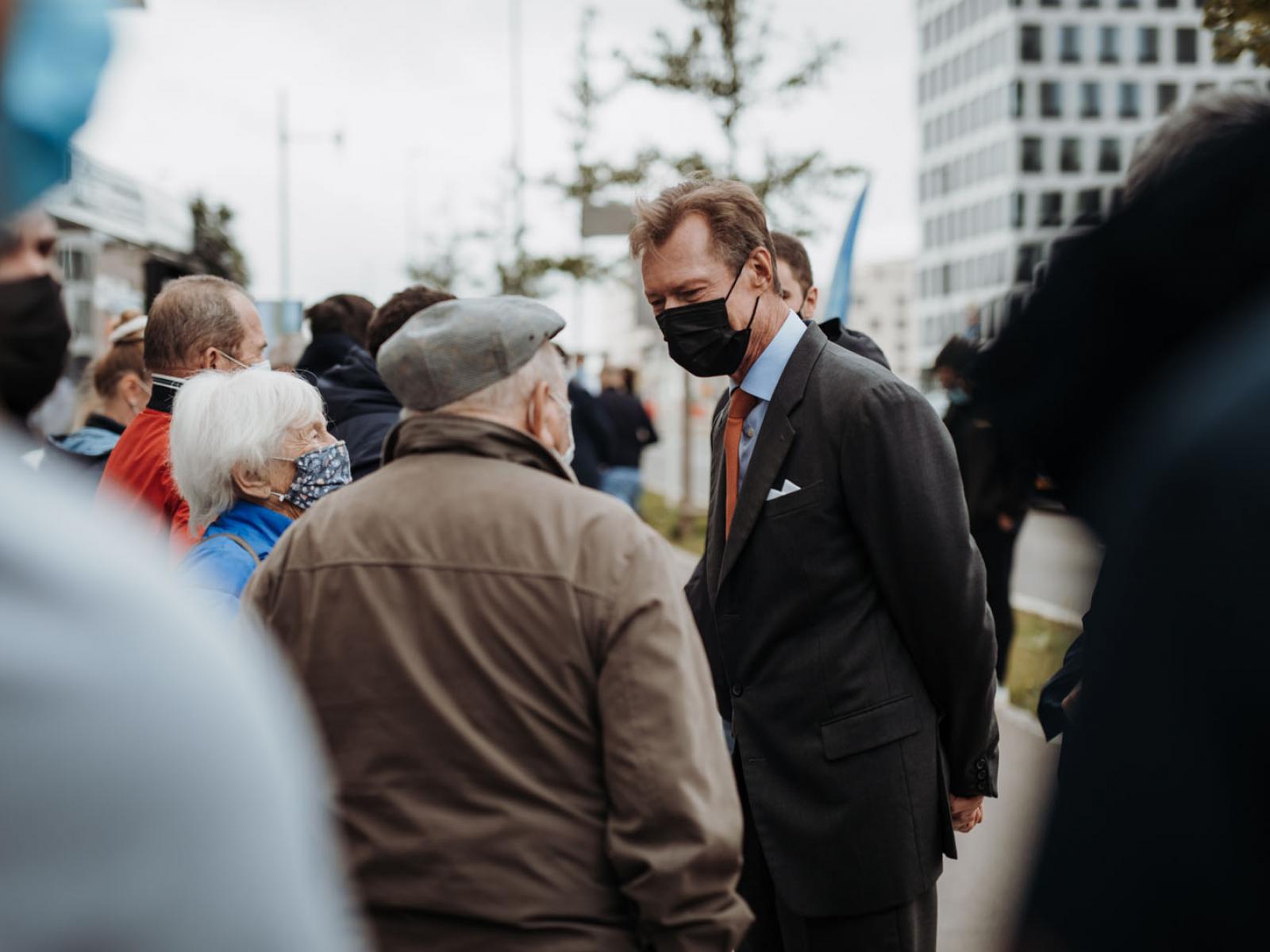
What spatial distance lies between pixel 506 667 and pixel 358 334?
170 inches

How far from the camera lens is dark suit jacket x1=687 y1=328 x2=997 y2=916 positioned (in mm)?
2986

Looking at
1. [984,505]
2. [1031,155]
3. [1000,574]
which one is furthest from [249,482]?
[1031,155]

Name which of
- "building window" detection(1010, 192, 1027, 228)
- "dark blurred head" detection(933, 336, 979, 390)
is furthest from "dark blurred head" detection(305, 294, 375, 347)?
"building window" detection(1010, 192, 1027, 228)

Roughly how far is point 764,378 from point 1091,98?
347ft

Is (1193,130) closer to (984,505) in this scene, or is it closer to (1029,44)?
(984,505)

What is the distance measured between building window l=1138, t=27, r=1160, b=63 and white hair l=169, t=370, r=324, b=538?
108m

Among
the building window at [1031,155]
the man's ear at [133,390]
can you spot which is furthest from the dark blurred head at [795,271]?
the building window at [1031,155]

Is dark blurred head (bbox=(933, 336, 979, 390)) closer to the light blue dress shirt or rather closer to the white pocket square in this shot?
the light blue dress shirt

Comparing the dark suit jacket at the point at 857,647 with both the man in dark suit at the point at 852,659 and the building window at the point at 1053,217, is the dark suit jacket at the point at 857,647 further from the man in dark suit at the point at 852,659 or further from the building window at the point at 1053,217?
the building window at the point at 1053,217

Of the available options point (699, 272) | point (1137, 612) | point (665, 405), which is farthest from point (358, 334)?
point (665, 405)

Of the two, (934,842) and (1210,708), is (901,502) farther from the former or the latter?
(1210,708)

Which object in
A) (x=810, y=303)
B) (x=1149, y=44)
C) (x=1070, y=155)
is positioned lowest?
(x=810, y=303)

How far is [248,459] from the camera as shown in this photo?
3.39 meters

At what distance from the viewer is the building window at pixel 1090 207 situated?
1.41 m
